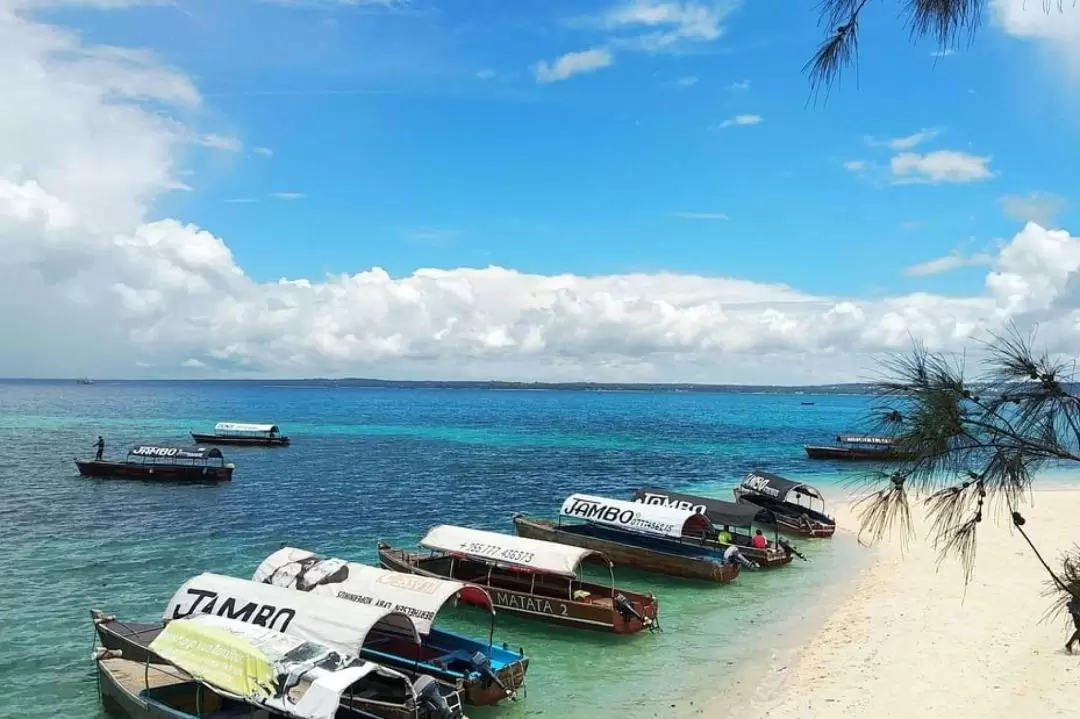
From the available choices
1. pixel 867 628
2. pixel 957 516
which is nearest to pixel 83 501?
pixel 867 628

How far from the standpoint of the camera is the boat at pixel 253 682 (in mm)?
15156

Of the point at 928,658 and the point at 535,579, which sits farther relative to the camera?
the point at 535,579

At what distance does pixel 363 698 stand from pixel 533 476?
46112mm

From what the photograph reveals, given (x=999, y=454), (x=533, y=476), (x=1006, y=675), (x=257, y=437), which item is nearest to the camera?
(x=999, y=454)

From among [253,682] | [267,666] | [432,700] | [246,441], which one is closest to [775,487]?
[432,700]

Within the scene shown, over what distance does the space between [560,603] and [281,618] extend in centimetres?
953

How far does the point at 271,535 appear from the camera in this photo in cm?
3881

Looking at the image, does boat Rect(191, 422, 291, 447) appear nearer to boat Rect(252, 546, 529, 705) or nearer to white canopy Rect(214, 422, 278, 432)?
white canopy Rect(214, 422, 278, 432)

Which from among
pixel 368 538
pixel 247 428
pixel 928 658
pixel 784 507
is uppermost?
pixel 247 428

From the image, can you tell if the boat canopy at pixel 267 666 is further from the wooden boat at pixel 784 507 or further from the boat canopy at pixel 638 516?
the wooden boat at pixel 784 507

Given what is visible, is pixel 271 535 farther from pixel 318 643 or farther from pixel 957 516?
pixel 957 516

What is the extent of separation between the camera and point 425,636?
2033 cm

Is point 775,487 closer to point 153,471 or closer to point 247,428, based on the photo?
point 153,471

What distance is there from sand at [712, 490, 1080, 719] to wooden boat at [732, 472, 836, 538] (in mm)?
7848
